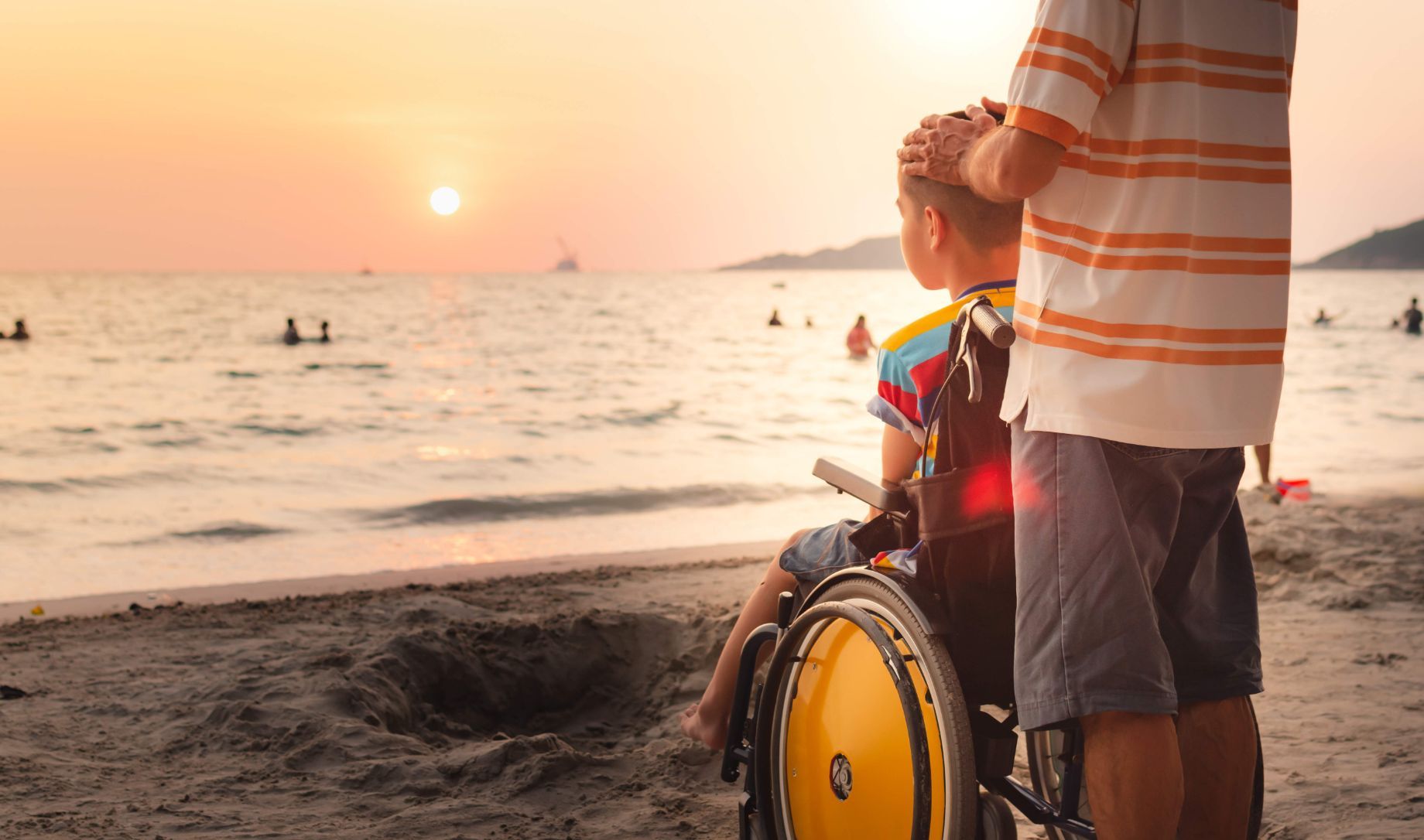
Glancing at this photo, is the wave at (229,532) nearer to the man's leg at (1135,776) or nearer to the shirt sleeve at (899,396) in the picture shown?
the shirt sleeve at (899,396)

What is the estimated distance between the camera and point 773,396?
57.4 feet

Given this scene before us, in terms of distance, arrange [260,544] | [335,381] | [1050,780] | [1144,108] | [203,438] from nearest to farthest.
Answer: [1144,108], [1050,780], [260,544], [203,438], [335,381]

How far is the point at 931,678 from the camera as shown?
5.80ft

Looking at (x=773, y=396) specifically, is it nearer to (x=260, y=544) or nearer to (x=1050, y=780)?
(x=260, y=544)

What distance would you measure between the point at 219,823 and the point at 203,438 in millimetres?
10976

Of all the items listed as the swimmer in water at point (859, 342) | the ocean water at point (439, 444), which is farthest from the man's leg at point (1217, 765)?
the swimmer in water at point (859, 342)

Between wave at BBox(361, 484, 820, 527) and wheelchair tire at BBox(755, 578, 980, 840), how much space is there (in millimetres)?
6389

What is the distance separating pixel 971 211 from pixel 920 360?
0.30 meters

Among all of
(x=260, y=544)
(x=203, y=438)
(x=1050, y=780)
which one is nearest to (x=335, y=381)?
(x=203, y=438)

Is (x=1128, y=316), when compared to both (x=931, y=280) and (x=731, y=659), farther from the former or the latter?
(x=731, y=659)

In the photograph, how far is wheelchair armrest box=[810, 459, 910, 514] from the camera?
1950mm

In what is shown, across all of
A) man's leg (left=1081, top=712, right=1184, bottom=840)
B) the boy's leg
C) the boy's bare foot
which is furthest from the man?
the boy's bare foot

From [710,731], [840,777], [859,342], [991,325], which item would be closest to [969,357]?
[991,325]

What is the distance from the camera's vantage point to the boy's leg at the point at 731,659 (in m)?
2.47
